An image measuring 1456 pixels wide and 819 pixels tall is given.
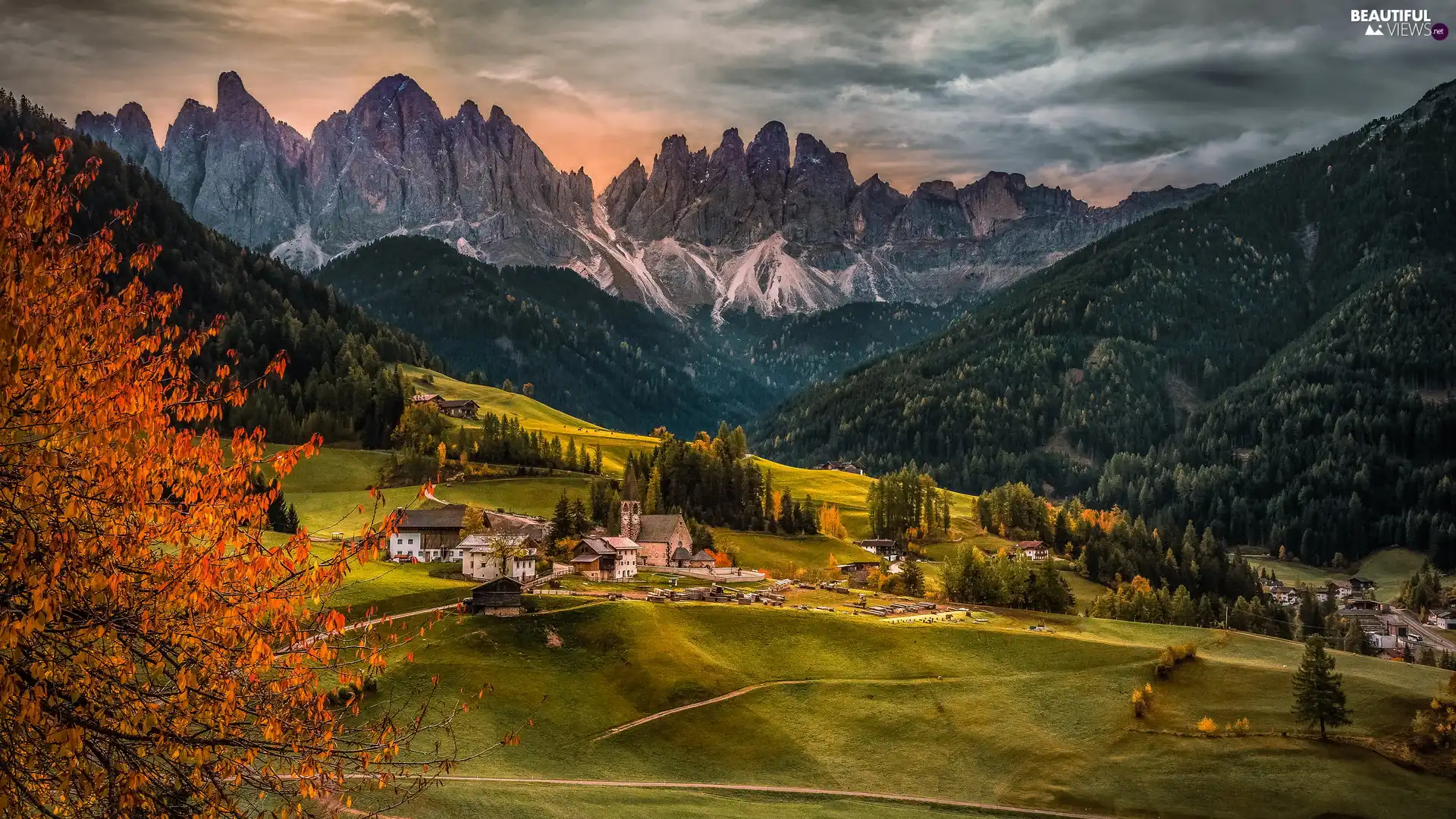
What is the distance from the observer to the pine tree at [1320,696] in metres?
75.6

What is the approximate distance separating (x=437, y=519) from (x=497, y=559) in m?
23.2

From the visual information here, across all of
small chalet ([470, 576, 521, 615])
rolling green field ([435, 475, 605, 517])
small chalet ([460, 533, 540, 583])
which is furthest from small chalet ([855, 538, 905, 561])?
small chalet ([470, 576, 521, 615])

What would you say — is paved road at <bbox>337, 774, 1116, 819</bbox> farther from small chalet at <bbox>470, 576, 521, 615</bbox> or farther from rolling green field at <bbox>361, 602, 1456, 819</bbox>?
small chalet at <bbox>470, 576, 521, 615</bbox>

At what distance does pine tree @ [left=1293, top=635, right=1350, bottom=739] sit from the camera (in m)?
75.6

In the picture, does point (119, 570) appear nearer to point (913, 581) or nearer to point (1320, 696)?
point (1320, 696)

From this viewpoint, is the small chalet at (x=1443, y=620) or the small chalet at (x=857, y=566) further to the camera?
the small chalet at (x=1443, y=620)

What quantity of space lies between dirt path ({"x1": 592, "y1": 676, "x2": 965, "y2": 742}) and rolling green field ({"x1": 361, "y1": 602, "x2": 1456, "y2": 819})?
0.35 metres

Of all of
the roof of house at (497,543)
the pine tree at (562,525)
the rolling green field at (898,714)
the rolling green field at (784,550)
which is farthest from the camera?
the rolling green field at (784,550)

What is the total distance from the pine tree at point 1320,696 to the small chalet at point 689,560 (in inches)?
2986

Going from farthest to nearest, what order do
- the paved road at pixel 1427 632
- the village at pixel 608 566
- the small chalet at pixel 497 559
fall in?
the paved road at pixel 1427 632 → the small chalet at pixel 497 559 → the village at pixel 608 566

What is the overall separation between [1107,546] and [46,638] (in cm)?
18297

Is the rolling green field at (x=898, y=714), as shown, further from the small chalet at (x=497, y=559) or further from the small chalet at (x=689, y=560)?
the small chalet at (x=689, y=560)

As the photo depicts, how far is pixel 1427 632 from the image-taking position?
562 feet

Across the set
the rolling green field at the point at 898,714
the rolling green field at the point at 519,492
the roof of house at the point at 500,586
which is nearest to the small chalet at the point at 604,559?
the rolling green field at the point at 898,714
